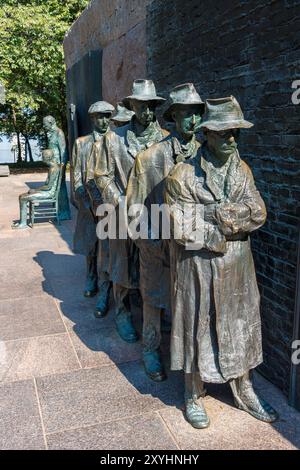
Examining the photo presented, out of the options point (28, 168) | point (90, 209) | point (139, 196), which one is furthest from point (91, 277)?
point (28, 168)

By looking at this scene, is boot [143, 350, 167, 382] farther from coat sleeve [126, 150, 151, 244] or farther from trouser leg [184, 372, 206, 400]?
coat sleeve [126, 150, 151, 244]

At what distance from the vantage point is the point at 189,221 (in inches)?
116

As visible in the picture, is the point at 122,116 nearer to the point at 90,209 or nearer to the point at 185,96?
the point at 90,209

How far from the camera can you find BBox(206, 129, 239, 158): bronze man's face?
287cm

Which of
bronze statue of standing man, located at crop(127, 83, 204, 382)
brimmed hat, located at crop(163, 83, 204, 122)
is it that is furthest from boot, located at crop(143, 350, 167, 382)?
brimmed hat, located at crop(163, 83, 204, 122)

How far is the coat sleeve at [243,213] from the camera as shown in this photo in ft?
9.64

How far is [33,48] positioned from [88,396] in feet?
57.6

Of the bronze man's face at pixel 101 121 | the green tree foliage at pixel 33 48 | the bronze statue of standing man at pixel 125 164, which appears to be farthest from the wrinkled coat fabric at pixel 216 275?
the green tree foliage at pixel 33 48

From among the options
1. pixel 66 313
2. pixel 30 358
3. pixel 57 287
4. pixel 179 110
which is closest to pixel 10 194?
pixel 57 287

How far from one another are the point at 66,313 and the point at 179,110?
9.41 ft

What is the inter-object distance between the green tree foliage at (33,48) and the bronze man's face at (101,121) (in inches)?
565

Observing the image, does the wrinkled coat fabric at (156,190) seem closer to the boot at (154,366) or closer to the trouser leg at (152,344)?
the trouser leg at (152,344)

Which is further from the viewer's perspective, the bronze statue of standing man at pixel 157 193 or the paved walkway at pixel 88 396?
the bronze statue of standing man at pixel 157 193

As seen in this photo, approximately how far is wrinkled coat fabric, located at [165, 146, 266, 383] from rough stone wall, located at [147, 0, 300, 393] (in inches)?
20.3
